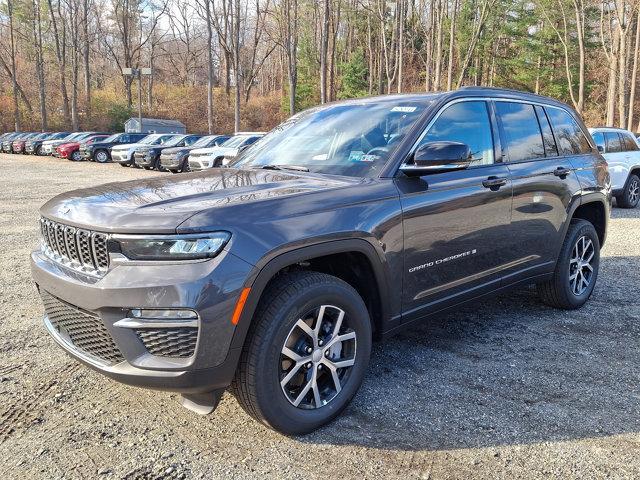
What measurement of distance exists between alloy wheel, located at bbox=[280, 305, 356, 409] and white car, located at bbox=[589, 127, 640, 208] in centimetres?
1018

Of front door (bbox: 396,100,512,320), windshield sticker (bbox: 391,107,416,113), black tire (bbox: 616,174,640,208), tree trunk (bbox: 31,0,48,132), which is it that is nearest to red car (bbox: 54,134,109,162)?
tree trunk (bbox: 31,0,48,132)

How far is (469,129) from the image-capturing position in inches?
155

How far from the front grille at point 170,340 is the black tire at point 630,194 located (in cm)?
1166

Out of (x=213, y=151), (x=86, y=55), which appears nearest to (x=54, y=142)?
(x=213, y=151)

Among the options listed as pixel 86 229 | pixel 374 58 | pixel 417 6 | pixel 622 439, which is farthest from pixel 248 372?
pixel 374 58

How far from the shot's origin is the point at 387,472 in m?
2.66

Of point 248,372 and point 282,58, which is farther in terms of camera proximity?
point 282,58

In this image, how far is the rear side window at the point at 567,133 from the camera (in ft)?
16.0

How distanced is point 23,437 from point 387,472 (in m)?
1.91

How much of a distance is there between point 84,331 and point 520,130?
3.47 m

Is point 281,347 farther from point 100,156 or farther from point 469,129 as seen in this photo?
point 100,156

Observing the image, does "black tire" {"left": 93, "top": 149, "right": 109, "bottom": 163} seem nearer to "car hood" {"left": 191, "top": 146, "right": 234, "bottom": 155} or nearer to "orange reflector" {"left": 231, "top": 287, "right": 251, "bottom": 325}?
"car hood" {"left": 191, "top": 146, "right": 234, "bottom": 155}

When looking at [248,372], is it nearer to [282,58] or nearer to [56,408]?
[56,408]

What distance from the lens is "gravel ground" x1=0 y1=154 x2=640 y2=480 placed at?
8.87 ft
